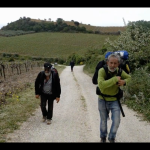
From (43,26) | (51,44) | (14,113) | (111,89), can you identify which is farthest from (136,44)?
(43,26)

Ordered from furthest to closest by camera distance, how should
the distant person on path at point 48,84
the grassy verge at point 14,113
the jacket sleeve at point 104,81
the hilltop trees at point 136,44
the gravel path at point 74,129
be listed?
the hilltop trees at point 136,44 → the distant person on path at point 48,84 → the grassy verge at point 14,113 → the gravel path at point 74,129 → the jacket sleeve at point 104,81

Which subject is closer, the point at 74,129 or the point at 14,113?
the point at 74,129

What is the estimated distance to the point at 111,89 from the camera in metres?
5.25

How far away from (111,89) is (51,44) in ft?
266

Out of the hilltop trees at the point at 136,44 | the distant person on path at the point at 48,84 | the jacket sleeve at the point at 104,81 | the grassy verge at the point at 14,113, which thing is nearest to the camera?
the jacket sleeve at the point at 104,81

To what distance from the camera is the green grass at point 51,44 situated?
75312mm

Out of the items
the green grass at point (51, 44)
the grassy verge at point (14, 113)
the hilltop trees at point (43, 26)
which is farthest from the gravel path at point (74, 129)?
the hilltop trees at point (43, 26)

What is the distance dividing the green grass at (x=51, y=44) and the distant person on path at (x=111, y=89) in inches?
2568

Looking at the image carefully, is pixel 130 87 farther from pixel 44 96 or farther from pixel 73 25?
pixel 73 25

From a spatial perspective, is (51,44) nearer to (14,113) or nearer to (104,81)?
(14,113)

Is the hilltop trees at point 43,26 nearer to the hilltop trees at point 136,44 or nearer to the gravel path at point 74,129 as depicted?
the hilltop trees at point 136,44

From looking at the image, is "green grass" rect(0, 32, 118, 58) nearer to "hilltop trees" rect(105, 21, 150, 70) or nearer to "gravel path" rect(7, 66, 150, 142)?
"hilltop trees" rect(105, 21, 150, 70)

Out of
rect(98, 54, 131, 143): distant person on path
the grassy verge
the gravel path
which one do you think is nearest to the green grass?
the grassy verge
